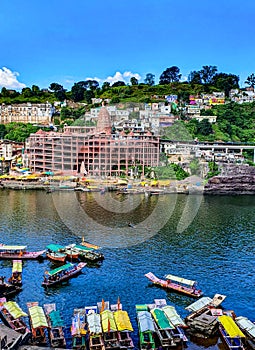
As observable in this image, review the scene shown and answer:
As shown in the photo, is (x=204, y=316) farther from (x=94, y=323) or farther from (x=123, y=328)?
(x=94, y=323)

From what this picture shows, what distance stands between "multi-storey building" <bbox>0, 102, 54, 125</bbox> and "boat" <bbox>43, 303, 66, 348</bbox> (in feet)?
159

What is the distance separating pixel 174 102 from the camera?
59.5 m

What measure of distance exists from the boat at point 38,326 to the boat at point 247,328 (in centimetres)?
539

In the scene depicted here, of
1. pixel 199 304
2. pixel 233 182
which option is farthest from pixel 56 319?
pixel 233 182

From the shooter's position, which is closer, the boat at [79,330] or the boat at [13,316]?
the boat at [79,330]

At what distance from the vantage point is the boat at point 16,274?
48.7 ft

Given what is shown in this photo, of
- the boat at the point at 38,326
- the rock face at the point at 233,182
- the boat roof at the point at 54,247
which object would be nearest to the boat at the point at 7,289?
the boat at the point at 38,326

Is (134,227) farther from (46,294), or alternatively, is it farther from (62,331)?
(62,331)

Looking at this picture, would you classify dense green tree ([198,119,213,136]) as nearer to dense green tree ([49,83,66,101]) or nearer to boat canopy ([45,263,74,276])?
dense green tree ([49,83,66,101])

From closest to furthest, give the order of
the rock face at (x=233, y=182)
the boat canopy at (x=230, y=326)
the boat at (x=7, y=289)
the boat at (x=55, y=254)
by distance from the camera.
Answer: the boat canopy at (x=230, y=326)
the boat at (x=7, y=289)
the boat at (x=55, y=254)
the rock face at (x=233, y=182)

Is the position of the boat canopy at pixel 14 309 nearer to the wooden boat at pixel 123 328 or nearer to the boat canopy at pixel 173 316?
the wooden boat at pixel 123 328

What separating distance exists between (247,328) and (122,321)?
346cm

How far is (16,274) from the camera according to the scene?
50.0ft

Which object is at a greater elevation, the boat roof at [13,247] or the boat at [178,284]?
the boat roof at [13,247]
